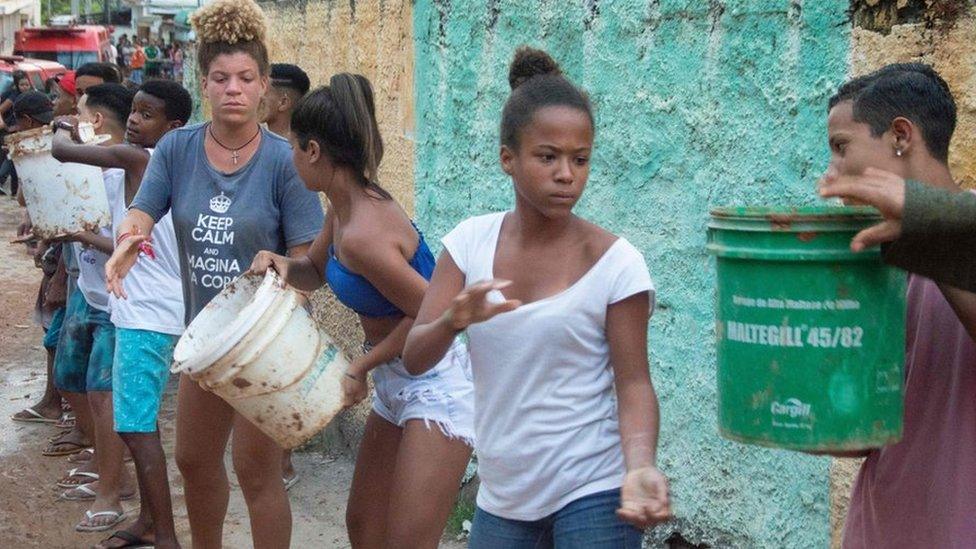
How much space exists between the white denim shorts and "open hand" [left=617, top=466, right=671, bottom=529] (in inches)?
42.6

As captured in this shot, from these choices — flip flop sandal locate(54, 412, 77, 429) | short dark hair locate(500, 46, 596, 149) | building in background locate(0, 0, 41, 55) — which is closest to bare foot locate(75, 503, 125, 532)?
flip flop sandal locate(54, 412, 77, 429)

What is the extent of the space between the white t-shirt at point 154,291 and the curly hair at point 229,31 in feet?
2.86

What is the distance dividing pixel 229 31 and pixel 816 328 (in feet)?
9.58

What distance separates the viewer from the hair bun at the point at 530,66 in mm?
3529

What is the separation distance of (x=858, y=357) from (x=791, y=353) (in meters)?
0.12

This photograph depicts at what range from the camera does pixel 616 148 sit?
4.81m

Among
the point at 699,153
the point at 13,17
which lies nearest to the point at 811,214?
the point at 699,153

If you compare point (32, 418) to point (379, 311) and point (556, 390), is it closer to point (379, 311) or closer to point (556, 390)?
point (379, 311)

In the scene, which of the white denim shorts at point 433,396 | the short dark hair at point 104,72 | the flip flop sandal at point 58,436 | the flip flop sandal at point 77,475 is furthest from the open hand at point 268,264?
the short dark hair at point 104,72

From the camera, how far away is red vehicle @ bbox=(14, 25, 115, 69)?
32.7m

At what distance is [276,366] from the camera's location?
3.75 m

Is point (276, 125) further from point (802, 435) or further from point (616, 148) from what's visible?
point (802, 435)

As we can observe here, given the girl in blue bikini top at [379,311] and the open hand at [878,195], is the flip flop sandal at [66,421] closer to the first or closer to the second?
the girl in blue bikini top at [379,311]

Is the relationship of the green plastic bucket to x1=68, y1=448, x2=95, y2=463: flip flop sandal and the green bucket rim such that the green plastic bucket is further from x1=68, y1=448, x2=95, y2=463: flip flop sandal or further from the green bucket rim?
x1=68, y1=448, x2=95, y2=463: flip flop sandal
